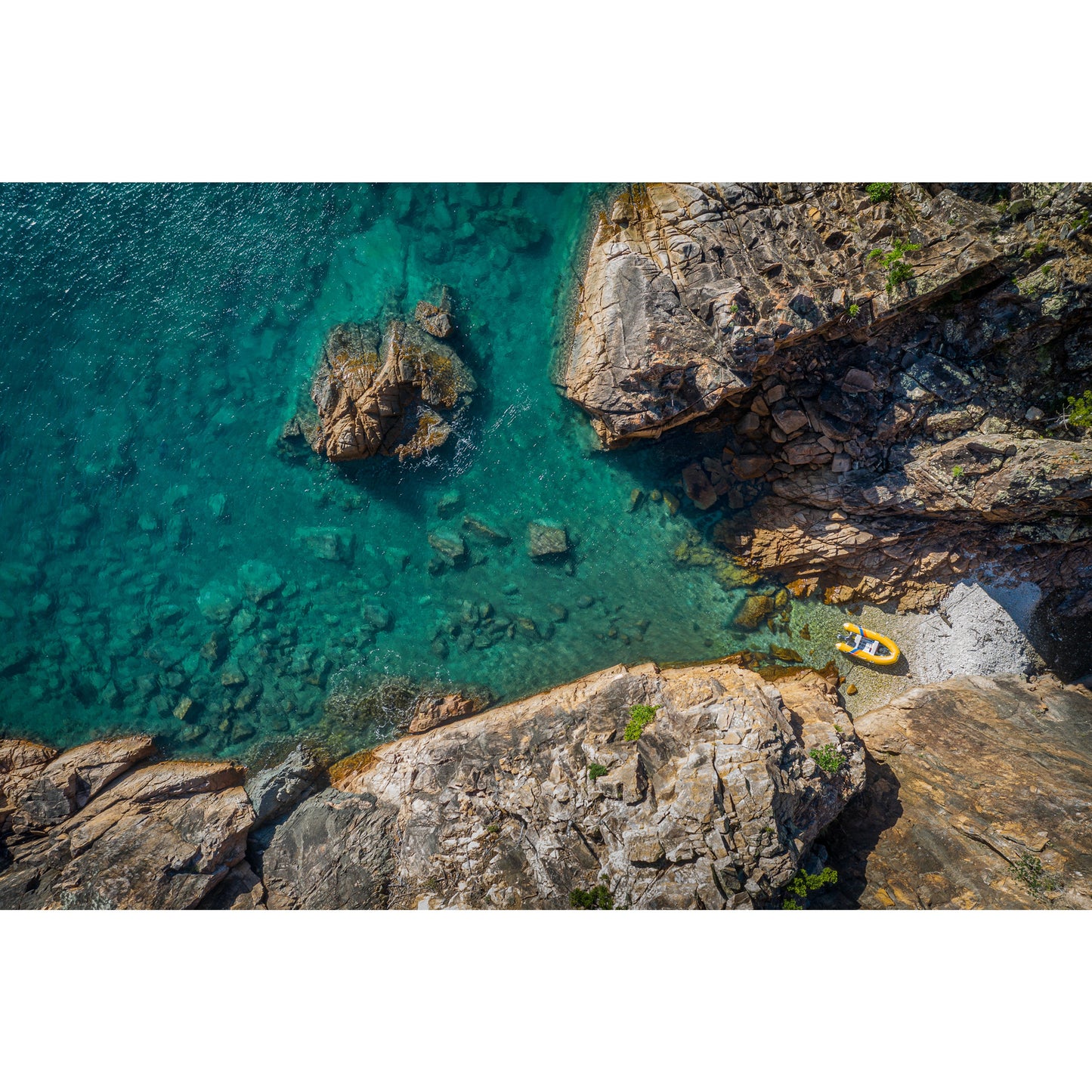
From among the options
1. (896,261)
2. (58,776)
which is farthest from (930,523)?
(58,776)

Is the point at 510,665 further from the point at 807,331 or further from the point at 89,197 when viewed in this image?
the point at 89,197

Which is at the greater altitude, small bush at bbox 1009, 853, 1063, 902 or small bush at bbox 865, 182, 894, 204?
small bush at bbox 865, 182, 894, 204

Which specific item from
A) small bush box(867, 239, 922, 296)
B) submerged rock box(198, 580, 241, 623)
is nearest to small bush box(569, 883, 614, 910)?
submerged rock box(198, 580, 241, 623)

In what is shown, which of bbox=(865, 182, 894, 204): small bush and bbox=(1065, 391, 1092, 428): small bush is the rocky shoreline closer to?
bbox=(1065, 391, 1092, 428): small bush

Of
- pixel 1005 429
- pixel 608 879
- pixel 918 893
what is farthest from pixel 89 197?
pixel 918 893

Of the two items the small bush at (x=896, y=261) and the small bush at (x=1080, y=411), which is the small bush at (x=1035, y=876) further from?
the small bush at (x=896, y=261)

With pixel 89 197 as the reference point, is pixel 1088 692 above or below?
below
